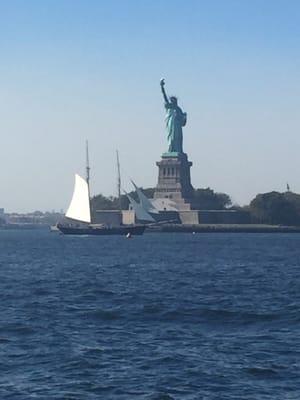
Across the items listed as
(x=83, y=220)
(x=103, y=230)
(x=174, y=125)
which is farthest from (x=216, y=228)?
(x=83, y=220)

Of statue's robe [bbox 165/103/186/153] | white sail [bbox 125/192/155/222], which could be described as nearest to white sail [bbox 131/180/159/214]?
white sail [bbox 125/192/155/222]

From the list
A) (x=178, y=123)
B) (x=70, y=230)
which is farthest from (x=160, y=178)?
(x=70, y=230)

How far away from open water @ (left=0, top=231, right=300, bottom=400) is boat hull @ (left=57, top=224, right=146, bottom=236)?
344ft

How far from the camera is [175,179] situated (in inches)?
7052

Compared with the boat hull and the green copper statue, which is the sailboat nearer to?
the boat hull

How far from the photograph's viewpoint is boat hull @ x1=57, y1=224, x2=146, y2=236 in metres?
156

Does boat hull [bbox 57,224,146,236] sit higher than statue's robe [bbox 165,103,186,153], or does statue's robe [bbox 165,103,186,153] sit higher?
statue's robe [bbox 165,103,186,153]

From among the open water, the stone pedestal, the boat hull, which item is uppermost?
the stone pedestal

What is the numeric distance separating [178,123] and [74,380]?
163 metres

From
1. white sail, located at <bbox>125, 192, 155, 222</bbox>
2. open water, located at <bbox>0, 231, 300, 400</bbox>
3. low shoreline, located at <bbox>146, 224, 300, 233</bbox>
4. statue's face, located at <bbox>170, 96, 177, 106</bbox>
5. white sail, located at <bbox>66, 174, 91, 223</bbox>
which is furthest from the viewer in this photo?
statue's face, located at <bbox>170, 96, 177, 106</bbox>

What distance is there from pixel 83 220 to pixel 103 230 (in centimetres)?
788

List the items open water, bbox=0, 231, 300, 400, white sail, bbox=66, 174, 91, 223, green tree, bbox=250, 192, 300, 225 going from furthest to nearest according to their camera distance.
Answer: green tree, bbox=250, 192, 300, 225 < white sail, bbox=66, 174, 91, 223 < open water, bbox=0, 231, 300, 400

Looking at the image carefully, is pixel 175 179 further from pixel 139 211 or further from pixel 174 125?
pixel 139 211

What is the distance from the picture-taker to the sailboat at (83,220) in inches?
5955
